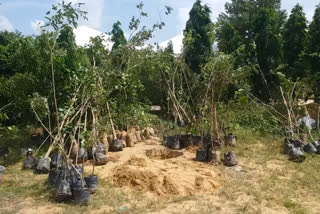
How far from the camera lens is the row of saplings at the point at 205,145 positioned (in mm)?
5301

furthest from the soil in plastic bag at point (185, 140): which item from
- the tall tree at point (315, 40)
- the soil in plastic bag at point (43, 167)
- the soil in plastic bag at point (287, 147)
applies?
the tall tree at point (315, 40)

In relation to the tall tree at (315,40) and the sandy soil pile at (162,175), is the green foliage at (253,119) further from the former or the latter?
the tall tree at (315,40)

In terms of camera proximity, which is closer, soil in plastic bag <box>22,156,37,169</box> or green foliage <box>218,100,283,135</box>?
soil in plastic bag <box>22,156,37,169</box>

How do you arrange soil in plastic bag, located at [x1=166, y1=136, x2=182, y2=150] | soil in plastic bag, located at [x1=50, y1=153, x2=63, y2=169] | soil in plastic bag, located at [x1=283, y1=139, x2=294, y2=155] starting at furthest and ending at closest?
soil in plastic bag, located at [x1=166, y1=136, x2=182, y2=150] < soil in plastic bag, located at [x1=283, y1=139, x2=294, y2=155] < soil in plastic bag, located at [x1=50, y1=153, x2=63, y2=169]

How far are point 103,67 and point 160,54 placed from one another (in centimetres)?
224

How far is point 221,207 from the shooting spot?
362 cm

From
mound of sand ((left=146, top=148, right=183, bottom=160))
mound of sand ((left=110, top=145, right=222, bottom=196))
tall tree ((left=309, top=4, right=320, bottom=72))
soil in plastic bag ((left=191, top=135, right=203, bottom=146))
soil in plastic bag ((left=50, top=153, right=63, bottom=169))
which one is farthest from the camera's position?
tall tree ((left=309, top=4, right=320, bottom=72))

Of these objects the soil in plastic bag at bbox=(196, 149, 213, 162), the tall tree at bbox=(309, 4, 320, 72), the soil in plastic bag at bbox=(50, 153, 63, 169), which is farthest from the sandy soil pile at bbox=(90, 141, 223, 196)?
the tall tree at bbox=(309, 4, 320, 72)

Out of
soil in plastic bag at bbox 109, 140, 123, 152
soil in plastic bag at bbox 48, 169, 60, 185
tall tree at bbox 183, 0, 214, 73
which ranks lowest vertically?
soil in plastic bag at bbox 48, 169, 60, 185

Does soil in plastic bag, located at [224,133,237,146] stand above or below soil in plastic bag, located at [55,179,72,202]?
above

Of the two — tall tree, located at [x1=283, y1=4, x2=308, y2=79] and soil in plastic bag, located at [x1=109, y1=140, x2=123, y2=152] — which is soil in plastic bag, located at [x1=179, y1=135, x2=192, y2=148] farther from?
tall tree, located at [x1=283, y1=4, x2=308, y2=79]

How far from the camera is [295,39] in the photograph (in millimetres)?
10086

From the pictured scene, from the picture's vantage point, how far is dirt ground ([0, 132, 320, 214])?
3.63m

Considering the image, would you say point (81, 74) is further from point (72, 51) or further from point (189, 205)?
point (189, 205)
